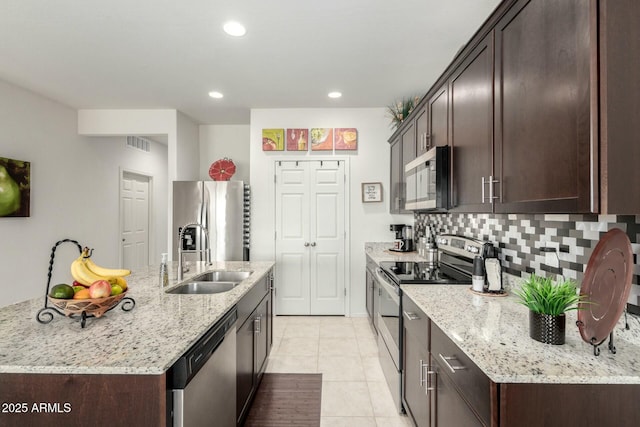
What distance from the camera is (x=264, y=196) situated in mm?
4070

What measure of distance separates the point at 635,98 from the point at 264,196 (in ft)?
11.8

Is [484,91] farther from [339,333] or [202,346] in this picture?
[339,333]

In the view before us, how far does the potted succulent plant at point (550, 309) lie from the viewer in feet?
3.45

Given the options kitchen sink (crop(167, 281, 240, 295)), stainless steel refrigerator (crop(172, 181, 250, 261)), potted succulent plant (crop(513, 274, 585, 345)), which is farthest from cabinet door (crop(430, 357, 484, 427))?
stainless steel refrigerator (crop(172, 181, 250, 261))

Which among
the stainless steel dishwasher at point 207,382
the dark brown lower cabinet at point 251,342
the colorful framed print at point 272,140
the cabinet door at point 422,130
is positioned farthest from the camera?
the colorful framed print at point 272,140

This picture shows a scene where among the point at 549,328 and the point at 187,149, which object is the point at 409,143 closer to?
the point at 549,328

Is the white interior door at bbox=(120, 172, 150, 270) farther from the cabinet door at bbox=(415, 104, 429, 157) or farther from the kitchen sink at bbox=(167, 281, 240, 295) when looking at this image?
the cabinet door at bbox=(415, 104, 429, 157)

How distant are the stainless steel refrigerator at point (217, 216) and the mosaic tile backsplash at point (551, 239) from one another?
9.00 feet

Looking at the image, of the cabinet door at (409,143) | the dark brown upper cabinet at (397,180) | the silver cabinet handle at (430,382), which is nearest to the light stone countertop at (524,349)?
the silver cabinet handle at (430,382)

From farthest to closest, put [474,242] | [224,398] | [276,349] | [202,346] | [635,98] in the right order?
[276,349] < [474,242] < [224,398] < [202,346] < [635,98]

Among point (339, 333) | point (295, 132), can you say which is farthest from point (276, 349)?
point (295, 132)

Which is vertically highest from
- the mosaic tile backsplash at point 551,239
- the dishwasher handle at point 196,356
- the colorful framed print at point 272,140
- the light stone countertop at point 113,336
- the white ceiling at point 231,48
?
the white ceiling at point 231,48

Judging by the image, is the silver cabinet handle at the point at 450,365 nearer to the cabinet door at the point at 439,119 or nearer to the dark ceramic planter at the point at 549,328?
the dark ceramic planter at the point at 549,328

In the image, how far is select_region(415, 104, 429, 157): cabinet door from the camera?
239 cm
